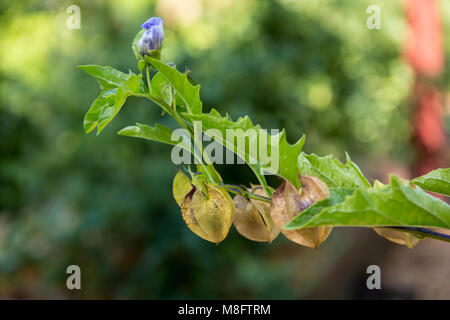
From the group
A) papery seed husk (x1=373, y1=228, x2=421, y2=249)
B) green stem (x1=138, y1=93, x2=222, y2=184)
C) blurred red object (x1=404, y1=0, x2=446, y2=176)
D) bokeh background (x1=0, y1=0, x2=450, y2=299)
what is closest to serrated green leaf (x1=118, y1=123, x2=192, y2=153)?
green stem (x1=138, y1=93, x2=222, y2=184)

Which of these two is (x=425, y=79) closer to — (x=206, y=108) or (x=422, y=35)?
(x=422, y=35)

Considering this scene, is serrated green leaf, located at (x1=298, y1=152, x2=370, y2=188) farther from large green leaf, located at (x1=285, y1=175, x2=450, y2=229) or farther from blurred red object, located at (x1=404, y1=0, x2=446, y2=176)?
blurred red object, located at (x1=404, y1=0, x2=446, y2=176)

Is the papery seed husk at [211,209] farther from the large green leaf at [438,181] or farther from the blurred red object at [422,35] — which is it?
the blurred red object at [422,35]

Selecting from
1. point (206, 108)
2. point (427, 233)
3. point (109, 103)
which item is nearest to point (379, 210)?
point (427, 233)

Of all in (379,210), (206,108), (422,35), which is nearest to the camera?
(379,210)

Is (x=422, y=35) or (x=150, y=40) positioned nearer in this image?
(x=150, y=40)

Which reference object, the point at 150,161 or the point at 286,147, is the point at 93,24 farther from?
the point at 286,147
